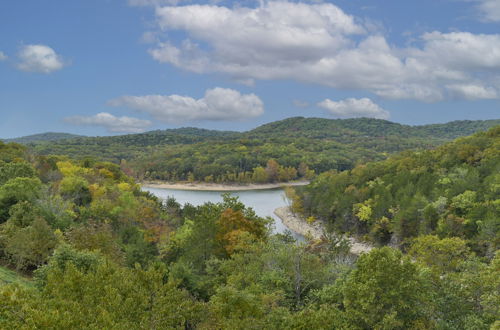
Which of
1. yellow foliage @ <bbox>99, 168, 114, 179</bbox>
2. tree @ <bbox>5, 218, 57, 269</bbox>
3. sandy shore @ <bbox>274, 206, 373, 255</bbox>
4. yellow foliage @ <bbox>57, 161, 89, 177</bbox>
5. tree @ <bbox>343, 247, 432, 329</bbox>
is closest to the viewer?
tree @ <bbox>343, 247, 432, 329</bbox>

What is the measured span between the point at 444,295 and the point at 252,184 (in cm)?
10955

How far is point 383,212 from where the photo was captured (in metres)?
Result: 56.0

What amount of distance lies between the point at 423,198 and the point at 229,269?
36.3 metres

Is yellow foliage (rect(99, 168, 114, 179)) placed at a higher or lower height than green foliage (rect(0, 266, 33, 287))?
higher

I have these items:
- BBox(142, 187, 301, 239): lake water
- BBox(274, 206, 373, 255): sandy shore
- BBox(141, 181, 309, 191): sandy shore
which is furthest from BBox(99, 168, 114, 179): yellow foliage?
BBox(141, 181, 309, 191): sandy shore

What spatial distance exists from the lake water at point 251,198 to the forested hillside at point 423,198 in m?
8.57

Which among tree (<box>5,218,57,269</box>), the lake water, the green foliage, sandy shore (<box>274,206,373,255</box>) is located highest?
tree (<box>5,218,57,269</box>)

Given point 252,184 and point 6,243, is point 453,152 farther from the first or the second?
point 252,184

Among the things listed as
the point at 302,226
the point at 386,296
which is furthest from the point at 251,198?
the point at 386,296

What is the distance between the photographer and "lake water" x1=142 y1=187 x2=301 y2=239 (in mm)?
83506

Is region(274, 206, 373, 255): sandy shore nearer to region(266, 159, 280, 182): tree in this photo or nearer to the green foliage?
the green foliage

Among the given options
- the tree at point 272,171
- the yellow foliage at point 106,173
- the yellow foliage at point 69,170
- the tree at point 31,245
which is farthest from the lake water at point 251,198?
the tree at point 31,245

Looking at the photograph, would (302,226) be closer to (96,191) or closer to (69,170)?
(96,191)

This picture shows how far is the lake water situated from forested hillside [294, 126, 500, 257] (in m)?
8.57
